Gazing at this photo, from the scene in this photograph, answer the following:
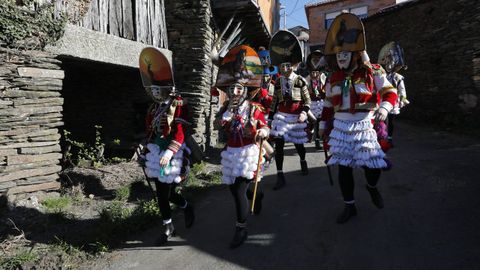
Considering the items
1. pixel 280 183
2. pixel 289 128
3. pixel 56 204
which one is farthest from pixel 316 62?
pixel 56 204

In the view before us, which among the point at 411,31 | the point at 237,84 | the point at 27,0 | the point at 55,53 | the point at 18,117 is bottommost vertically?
the point at 18,117

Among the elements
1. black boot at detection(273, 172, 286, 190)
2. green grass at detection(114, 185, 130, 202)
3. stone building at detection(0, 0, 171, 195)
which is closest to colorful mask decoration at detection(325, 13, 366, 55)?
black boot at detection(273, 172, 286, 190)

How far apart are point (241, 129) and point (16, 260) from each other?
2623mm

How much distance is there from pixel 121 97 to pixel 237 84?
565 centimetres

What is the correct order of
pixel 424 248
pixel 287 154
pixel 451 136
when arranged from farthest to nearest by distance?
pixel 451 136 < pixel 287 154 < pixel 424 248

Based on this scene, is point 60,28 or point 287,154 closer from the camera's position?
point 60,28

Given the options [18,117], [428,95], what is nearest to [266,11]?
[428,95]

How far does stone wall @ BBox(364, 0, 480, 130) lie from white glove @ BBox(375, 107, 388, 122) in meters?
7.73

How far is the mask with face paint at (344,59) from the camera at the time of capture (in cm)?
378

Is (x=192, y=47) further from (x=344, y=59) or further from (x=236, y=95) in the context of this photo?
(x=344, y=59)

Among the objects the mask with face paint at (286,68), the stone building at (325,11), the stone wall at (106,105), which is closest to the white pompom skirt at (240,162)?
the mask with face paint at (286,68)

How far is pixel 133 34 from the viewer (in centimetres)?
748

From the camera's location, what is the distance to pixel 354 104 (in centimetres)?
377

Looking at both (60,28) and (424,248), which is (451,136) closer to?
A: (424,248)
